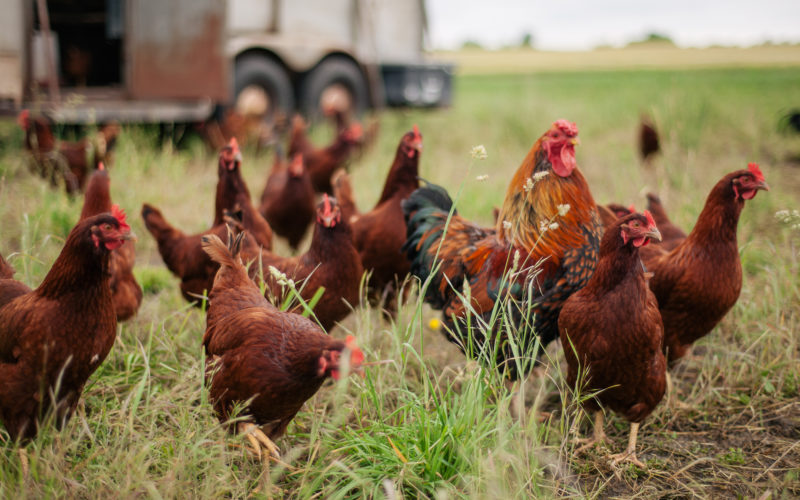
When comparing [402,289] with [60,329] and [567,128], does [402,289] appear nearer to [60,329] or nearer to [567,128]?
[567,128]

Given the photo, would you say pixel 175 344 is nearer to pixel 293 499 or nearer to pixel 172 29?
pixel 293 499

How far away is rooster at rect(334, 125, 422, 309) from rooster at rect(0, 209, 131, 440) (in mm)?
1690

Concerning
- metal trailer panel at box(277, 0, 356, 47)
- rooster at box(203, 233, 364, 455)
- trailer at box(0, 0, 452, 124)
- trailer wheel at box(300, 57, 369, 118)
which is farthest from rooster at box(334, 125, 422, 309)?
metal trailer panel at box(277, 0, 356, 47)

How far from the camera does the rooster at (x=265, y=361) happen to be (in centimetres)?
214

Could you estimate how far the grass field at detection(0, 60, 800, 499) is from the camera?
6.49ft

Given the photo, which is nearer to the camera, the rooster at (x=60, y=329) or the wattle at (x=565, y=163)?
the rooster at (x=60, y=329)

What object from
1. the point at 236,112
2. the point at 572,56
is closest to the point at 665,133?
the point at 236,112

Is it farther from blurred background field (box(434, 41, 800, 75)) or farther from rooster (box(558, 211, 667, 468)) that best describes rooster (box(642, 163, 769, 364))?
blurred background field (box(434, 41, 800, 75))

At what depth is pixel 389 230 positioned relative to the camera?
3.77 meters

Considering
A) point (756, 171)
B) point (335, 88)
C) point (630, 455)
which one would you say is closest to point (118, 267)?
point (630, 455)

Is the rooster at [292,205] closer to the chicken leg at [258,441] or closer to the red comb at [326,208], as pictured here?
the red comb at [326,208]

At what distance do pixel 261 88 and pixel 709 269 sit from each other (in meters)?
7.27

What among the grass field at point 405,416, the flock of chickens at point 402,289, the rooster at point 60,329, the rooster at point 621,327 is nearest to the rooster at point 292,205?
the grass field at point 405,416

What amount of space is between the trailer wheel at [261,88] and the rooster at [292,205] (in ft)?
12.4
